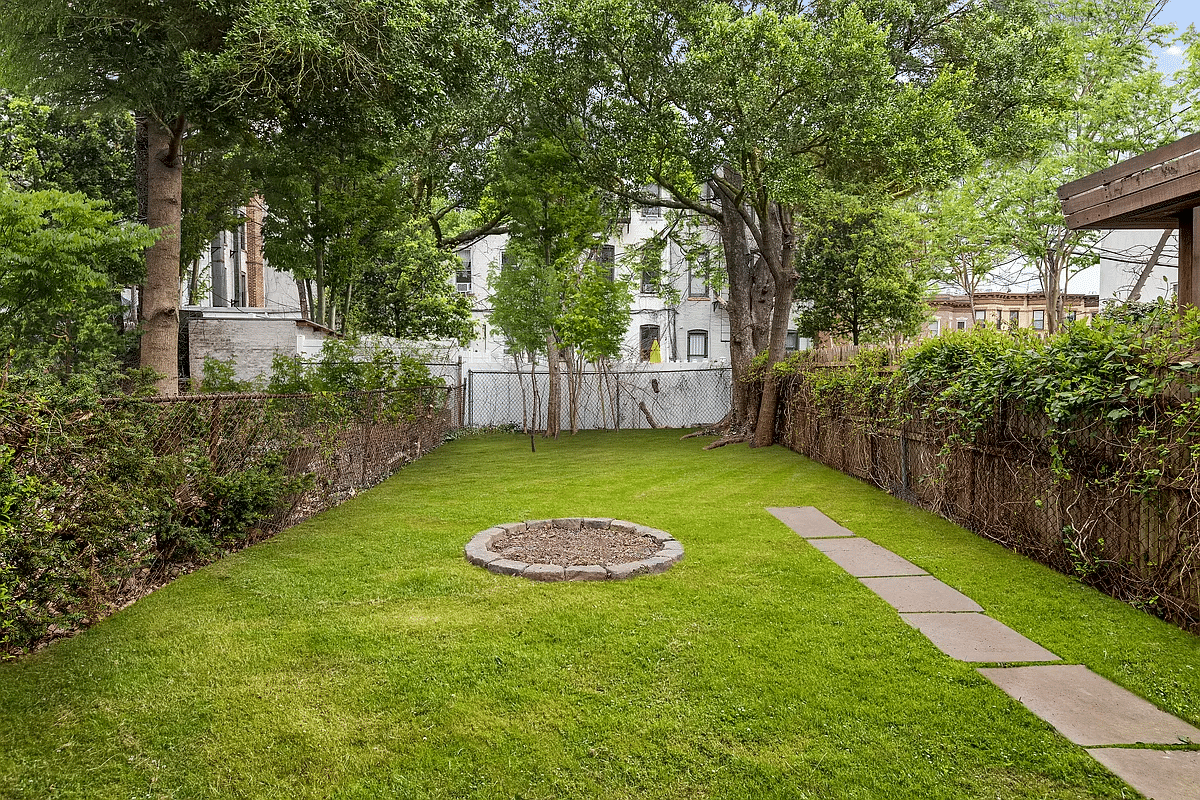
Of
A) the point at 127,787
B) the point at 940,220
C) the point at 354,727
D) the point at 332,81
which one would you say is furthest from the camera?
Result: the point at 940,220

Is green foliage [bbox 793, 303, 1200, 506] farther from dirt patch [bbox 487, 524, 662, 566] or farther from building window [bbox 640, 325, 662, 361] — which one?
building window [bbox 640, 325, 662, 361]

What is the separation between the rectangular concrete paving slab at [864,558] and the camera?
510 cm

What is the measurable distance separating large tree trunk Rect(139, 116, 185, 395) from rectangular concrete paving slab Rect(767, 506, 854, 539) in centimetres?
749

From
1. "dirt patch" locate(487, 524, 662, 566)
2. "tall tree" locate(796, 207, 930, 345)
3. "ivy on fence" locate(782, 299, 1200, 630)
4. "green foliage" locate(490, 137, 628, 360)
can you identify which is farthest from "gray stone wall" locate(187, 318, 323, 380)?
"tall tree" locate(796, 207, 930, 345)

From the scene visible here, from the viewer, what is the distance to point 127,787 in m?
2.42

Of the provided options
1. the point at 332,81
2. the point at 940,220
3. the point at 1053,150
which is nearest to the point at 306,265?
the point at 332,81

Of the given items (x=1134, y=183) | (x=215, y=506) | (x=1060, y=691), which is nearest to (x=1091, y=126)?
(x=1134, y=183)

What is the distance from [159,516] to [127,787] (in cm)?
249

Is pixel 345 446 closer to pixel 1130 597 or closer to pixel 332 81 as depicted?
pixel 332 81

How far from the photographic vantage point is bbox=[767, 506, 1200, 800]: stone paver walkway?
2471 mm

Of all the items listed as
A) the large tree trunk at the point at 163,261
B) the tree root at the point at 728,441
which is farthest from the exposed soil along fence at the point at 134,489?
the tree root at the point at 728,441

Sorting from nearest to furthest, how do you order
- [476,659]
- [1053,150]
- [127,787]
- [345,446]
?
1. [127,787]
2. [476,659]
3. [345,446]
4. [1053,150]

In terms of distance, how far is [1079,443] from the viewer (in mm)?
4617

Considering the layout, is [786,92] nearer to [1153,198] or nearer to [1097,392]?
[1153,198]
